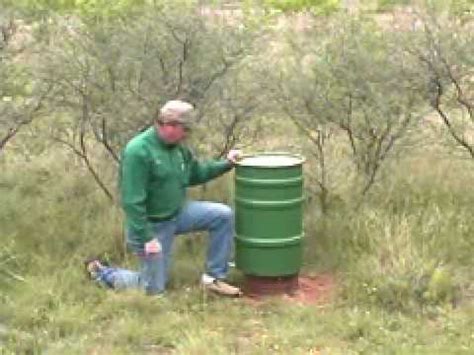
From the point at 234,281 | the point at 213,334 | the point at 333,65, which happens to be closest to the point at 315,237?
the point at 234,281

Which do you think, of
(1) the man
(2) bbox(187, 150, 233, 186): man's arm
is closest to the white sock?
(1) the man

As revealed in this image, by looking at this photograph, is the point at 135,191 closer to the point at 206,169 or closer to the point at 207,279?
the point at 206,169

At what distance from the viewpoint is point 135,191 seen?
22.8 feet

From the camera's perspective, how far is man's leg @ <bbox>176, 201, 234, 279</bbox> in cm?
734

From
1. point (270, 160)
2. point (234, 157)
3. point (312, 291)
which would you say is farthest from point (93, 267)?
point (312, 291)

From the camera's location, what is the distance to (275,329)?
6.59 metres

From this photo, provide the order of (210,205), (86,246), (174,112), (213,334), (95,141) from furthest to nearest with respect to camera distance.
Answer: (95,141) < (86,246) < (210,205) < (174,112) < (213,334)

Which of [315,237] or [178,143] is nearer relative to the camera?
[178,143]

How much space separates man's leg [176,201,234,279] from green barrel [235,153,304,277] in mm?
108

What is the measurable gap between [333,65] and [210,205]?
5.35 feet

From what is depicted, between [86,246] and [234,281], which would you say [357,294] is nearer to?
[234,281]

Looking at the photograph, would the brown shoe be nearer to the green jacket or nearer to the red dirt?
the red dirt

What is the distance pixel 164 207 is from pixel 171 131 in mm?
586

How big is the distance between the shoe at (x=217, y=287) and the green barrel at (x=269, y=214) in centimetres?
20
